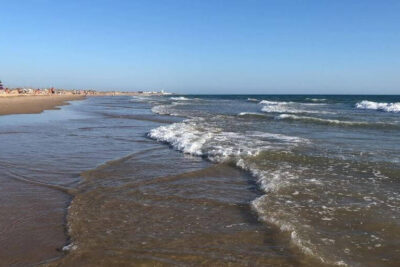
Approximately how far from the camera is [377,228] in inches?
203

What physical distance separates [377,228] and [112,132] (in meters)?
12.8

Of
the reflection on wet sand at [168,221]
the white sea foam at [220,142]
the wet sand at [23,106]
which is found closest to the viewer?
the reflection on wet sand at [168,221]

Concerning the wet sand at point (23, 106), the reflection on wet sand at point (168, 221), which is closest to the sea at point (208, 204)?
the reflection on wet sand at point (168, 221)

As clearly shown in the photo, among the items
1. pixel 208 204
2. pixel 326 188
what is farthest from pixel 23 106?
pixel 326 188

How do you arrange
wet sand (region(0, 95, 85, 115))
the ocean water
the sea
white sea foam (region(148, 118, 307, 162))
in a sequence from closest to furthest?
the sea < the ocean water < white sea foam (region(148, 118, 307, 162)) < wet sand (region(0, 95, 85, 115))

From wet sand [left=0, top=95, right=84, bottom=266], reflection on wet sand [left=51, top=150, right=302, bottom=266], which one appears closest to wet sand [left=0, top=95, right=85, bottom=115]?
wet sand [left=0, top=95, right=84, bottom=266]

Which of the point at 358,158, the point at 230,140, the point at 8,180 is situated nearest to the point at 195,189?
the point at 8,180

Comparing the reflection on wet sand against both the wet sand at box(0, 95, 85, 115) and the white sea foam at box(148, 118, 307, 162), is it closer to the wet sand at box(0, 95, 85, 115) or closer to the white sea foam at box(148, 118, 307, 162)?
the white sea foam at box(148, 118, 307, 162)

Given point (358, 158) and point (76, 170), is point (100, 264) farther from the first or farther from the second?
point (358, 158)

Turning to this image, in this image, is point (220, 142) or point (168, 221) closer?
point (168, 221)

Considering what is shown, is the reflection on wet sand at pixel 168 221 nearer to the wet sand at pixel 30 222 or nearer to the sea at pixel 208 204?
the sea at pixel 208 204

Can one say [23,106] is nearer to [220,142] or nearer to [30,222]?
[220,142]

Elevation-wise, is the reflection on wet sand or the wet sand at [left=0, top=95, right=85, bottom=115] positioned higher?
the wet sand at [left=0, top=95, right=85, bottom=115]

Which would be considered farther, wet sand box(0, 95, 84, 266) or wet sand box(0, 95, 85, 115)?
wet sand box(0, 95, 85, 115)
